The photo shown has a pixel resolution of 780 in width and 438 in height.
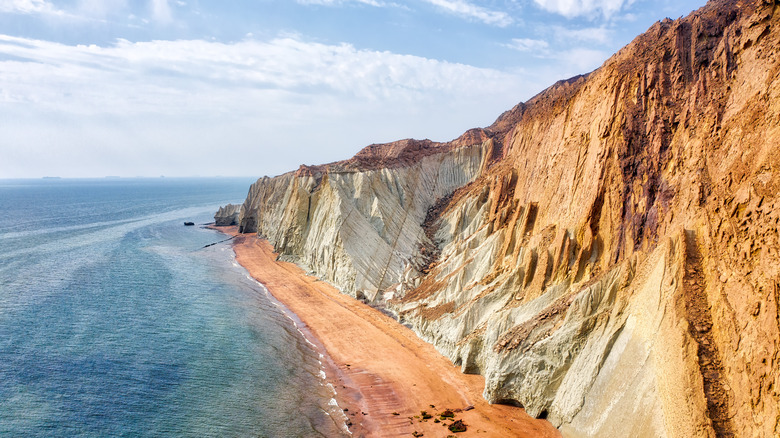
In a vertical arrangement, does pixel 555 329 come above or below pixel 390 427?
above

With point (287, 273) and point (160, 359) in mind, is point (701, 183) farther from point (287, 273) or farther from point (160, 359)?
point (287, 273)

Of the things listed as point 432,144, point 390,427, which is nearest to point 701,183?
point 390,427

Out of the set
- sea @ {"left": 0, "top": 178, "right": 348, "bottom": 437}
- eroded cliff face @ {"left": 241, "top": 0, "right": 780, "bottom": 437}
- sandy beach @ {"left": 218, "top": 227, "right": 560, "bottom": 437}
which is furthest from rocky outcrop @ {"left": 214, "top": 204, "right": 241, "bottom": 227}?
eroded cliff face @ {"left": 241, "top": 0, "right": 780, "bottom": 437}

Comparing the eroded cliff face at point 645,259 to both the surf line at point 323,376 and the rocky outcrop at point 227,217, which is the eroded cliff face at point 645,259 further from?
the rocky outcrop at point 227,217

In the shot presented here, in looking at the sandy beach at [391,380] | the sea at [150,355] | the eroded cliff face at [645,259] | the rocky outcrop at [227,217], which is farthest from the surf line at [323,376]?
the rocky outcrop at [227,217]

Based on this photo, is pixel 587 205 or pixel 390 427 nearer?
pixel 390 427

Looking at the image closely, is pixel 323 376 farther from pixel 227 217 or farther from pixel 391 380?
pixel 227 217

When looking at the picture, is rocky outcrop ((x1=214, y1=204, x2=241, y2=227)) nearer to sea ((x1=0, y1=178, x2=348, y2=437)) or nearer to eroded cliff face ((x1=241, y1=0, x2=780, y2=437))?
sea ((x1=0, y1=178, x2=348, y2=437))
